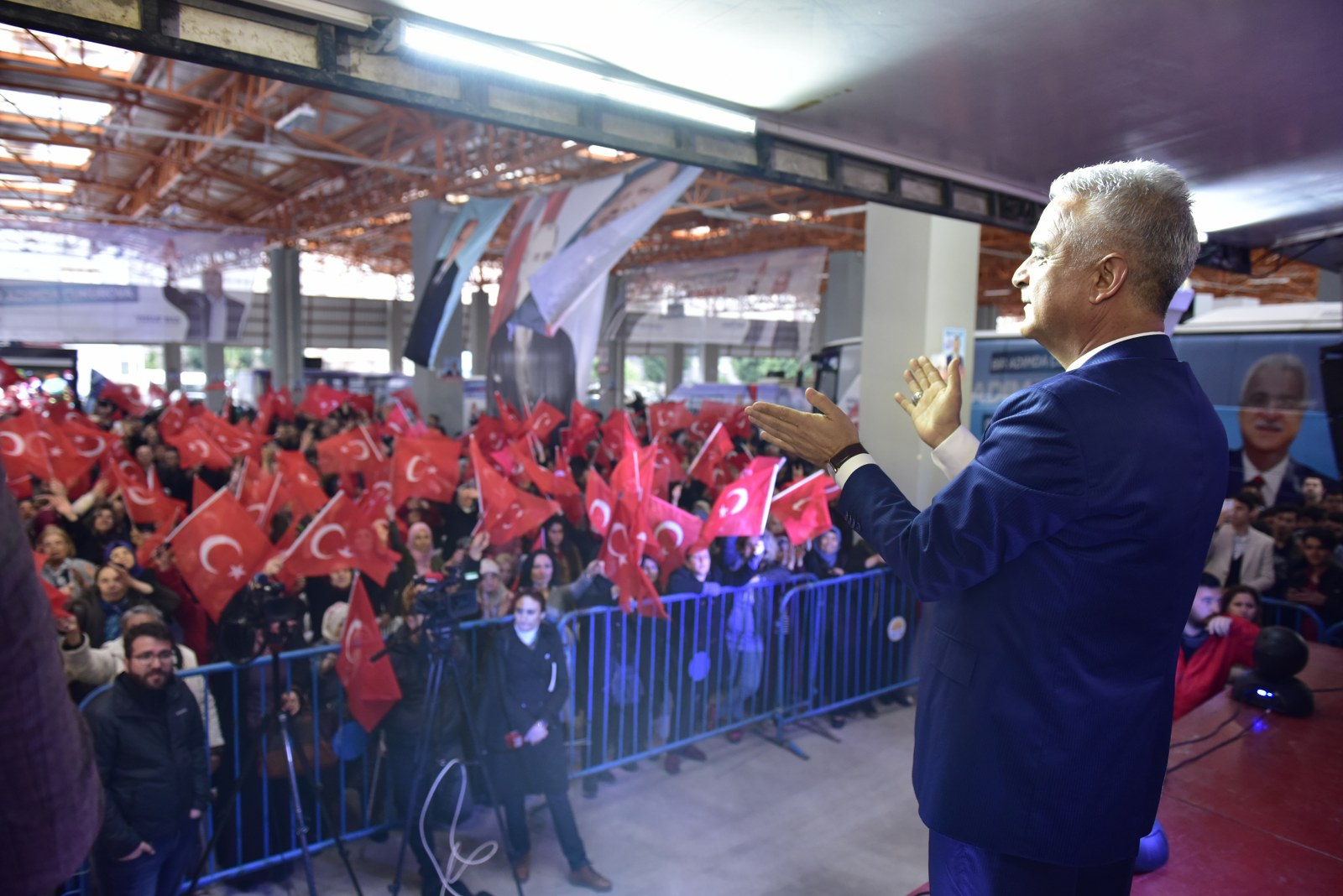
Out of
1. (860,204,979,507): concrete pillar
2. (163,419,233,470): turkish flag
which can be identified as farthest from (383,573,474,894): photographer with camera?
(163,419,233,470): turkish flag

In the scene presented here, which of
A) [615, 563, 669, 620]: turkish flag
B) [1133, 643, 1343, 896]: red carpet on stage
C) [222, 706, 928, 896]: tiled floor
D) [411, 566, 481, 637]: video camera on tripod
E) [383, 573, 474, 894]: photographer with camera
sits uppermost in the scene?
[411, 566, 481, 637]: video camera on tripod

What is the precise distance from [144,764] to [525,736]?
1.94 metres

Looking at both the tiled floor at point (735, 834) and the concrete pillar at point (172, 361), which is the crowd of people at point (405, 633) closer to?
the tiled floor at point (735, 834)

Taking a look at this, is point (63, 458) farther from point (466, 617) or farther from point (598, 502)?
point (598, 502)

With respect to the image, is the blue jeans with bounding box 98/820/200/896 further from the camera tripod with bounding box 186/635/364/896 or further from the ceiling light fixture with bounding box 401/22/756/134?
the ceiling light fixture with bounding box 401/22/756/134

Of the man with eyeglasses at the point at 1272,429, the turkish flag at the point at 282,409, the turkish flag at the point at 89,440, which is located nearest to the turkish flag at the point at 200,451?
the turkish flag at the point at 89,440

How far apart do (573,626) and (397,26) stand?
158 inches

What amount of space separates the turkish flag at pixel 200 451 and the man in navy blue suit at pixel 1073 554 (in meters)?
10.1

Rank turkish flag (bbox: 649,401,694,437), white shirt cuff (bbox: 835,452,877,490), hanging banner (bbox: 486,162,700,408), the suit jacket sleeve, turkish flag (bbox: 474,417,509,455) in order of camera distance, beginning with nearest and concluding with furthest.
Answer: the suit jacket sleeve < white shirt cuff (bbox: 835,452,877,490) < hanging banner (bbox: 486,162,700,408) < turkish flag (bbox: 474,417,509,455) < turkish flag (bbox: 649,401,694,437)

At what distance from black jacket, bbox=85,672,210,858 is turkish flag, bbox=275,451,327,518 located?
372 centimetres

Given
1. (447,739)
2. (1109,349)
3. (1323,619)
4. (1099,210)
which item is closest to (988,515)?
(1109,349)

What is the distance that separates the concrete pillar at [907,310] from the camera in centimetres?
845

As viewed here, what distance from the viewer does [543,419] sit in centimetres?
1159

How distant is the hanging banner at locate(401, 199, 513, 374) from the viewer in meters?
13.0
